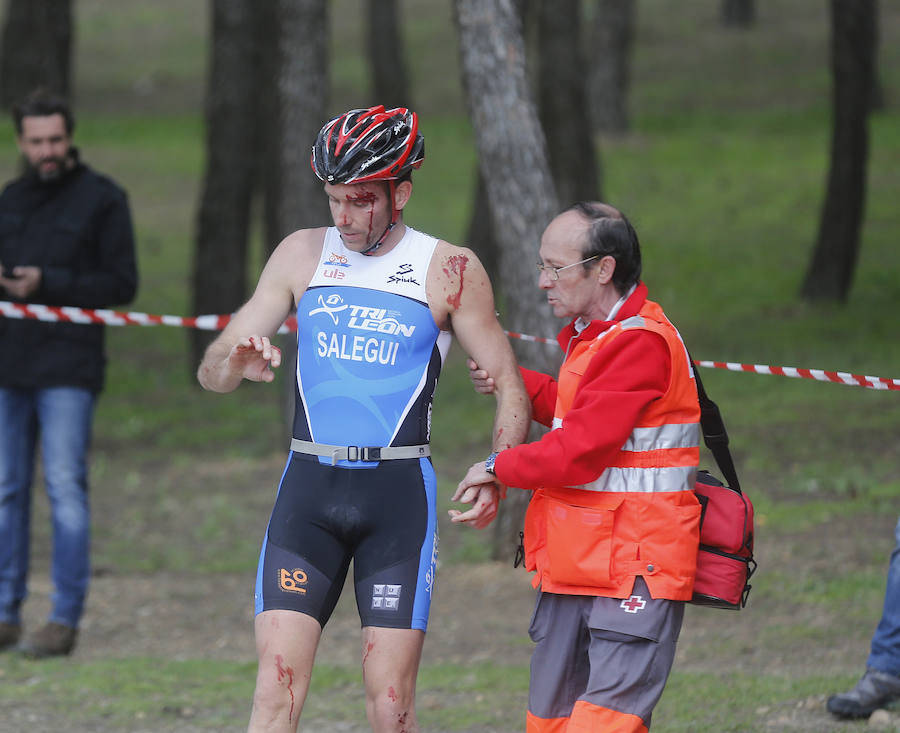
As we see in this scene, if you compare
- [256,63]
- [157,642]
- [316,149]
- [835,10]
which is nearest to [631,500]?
[316,149]

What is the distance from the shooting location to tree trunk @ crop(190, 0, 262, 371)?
16.4 meters

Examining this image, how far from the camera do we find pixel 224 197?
1653 centimetres

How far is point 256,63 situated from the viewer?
15906 mm

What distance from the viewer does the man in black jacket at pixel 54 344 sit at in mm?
6746

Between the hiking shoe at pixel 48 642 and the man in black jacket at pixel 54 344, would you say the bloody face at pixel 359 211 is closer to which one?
the man in black jacket at pixel 54 344

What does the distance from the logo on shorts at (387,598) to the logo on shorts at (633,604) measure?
2.26 feet

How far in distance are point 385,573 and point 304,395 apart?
1.97ft

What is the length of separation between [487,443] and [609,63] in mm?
19128

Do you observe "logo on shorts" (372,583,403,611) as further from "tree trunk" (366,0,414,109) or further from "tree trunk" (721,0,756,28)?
"tree trunk" (721,0,756,28)

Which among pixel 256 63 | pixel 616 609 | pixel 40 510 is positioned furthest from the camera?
pixel 256 63

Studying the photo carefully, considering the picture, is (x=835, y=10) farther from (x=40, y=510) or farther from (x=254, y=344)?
(x=254, y=344)

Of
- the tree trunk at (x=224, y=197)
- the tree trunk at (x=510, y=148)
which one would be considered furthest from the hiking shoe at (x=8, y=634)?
the tree trunk at (x=224, y=197)

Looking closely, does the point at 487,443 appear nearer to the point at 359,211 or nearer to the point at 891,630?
the point at 891,630

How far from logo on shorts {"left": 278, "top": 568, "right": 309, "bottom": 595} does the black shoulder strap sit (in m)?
1.29
